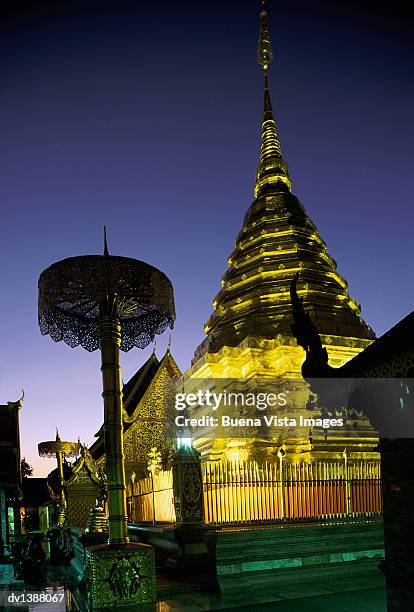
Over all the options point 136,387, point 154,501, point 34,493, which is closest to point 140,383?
point 136,387

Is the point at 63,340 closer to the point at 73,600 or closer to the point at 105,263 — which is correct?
the point at 105,263

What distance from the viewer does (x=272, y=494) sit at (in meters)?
10.5

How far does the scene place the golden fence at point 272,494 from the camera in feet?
32.5

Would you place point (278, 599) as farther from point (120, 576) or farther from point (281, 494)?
point (281, 494)

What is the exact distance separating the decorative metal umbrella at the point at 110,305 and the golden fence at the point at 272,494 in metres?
2.93

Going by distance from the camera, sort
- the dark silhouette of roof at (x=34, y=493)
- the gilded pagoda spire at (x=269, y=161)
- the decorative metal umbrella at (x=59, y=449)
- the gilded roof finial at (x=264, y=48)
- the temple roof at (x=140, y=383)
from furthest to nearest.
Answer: the dark silhouette of roof at (x=34, y=493) → the gilded roof finial at (x=264, y=48) → the gilded pagoda spire at (x=269, y=161) → the decorative metal umbrella at (x=59, y=449) → the temple roof at (x=140, y=383)

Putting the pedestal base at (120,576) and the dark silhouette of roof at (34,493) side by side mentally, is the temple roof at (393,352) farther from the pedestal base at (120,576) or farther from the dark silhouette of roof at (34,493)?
the dark silhouette of roof at (34,493)

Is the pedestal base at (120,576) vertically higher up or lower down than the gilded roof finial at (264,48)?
lower down

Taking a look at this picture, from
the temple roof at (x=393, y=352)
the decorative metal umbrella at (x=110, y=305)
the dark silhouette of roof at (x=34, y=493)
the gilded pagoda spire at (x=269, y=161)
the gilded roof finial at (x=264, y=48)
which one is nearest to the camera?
the temple roof at (x=393, y=352)

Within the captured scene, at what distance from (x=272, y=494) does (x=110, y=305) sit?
5.15m

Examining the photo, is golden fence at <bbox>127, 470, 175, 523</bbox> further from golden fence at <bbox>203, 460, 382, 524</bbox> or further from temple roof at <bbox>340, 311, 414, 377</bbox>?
temple roof at <bbox>340, 311, 414, 377</bbox>

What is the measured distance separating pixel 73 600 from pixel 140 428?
10000 millimetres

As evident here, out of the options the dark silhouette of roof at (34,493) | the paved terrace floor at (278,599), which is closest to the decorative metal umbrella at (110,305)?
the paved terrace floor at (278,599)

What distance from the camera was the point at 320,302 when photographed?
17.5 m
